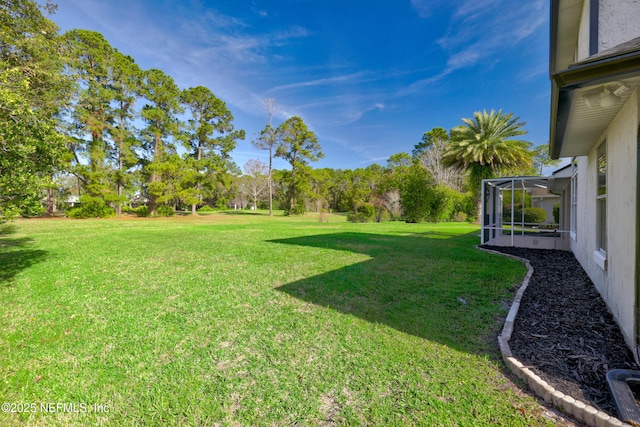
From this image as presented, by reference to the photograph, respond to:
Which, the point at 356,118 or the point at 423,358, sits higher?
the point at 356,118

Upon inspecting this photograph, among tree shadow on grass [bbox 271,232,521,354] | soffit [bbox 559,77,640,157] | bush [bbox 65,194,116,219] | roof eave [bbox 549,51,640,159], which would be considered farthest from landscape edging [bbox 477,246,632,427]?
bush [bbox 65,194,116,219]

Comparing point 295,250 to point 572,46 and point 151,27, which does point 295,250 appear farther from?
point 151,27

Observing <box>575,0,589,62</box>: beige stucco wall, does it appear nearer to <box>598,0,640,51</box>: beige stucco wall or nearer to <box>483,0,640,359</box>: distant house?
<box>483,0,640,359</box>: distant house

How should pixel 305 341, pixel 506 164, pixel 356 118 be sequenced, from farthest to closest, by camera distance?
pixel 356 118 → pixel 506 164 → pixel 305 341

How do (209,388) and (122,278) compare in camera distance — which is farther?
(122,278)

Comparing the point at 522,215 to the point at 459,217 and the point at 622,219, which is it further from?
the point at 459,217

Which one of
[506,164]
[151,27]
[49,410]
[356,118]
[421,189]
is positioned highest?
[356,118]

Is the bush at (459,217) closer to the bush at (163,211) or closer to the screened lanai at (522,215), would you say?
the screened lanai at (522,215)

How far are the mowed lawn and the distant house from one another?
1271 mm

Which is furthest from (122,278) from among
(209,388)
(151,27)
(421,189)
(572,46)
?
(421,189)

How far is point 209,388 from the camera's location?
6.98 feet

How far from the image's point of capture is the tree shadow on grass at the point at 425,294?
10.4ft

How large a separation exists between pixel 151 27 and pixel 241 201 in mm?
41712

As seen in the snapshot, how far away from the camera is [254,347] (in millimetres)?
2756
